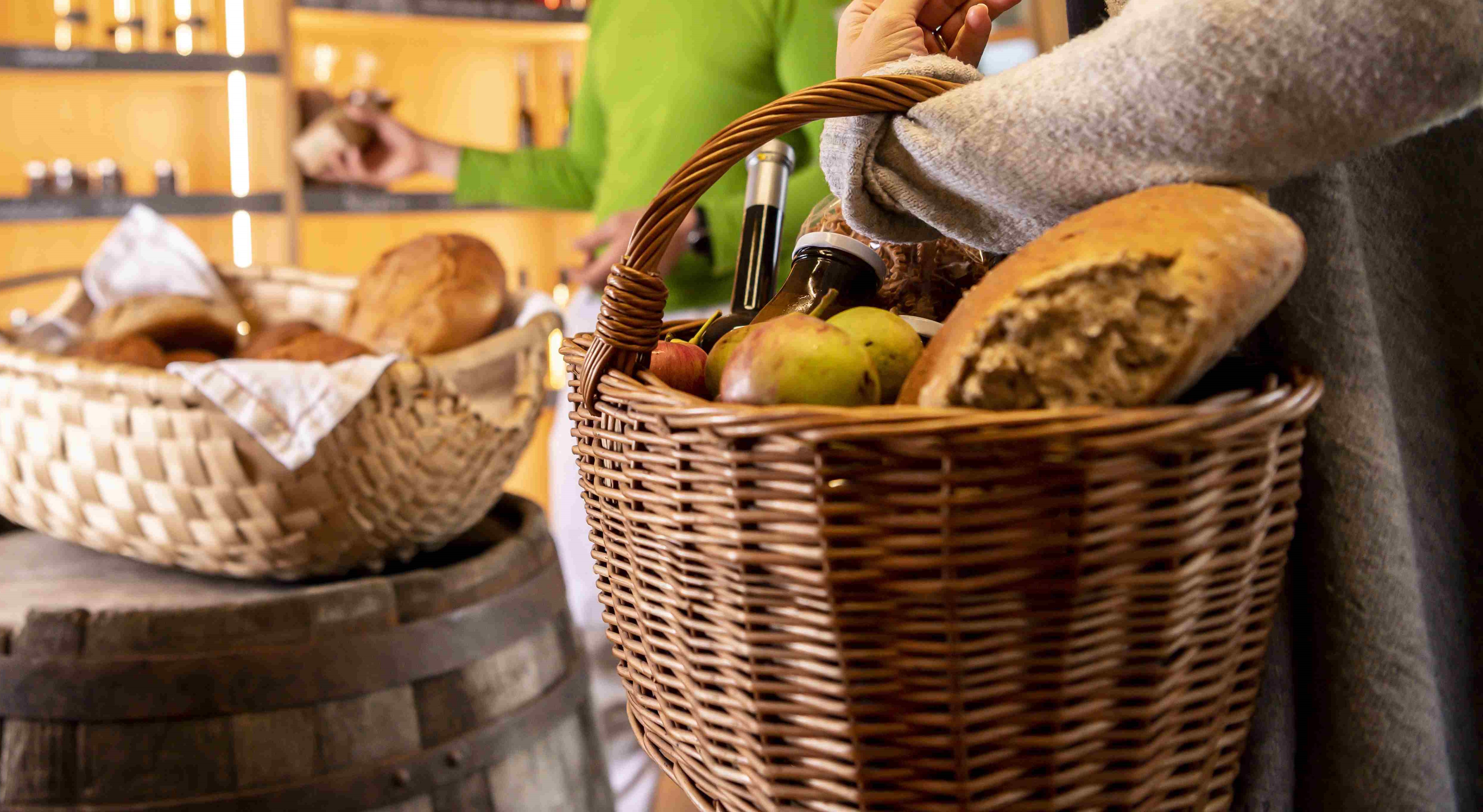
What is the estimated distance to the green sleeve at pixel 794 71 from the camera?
138cm

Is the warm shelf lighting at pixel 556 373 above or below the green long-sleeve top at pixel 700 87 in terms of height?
below

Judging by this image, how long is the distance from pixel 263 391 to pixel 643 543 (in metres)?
0.61

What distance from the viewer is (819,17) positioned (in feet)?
4.63

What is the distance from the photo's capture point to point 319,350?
1157 mm

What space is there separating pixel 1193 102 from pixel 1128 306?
0.31ft

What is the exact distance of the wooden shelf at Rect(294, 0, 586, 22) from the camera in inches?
101

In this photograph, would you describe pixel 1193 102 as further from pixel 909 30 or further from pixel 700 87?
pixel 700 87

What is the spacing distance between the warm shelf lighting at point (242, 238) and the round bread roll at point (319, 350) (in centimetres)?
167

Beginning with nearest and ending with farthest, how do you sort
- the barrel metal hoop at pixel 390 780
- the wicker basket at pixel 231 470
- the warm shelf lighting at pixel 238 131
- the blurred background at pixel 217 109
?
the barrel metal hoop at pixel 390 780, the wicker basket at pixel 231 470, the blurred background at pixel 217 109, the warm shelf lighting at pixel 238 131

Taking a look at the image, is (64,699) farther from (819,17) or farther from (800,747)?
(819,17)

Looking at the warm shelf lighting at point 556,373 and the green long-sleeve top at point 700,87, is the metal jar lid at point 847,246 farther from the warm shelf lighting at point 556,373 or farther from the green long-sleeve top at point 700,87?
the warm shelf lighting at point 556,373

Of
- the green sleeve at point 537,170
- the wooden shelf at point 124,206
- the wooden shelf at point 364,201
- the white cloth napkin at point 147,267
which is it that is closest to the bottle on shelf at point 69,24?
the wooden shelf at point 124,206

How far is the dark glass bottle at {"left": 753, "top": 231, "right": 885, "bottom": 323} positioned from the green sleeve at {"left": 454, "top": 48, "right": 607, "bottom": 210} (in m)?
1.41

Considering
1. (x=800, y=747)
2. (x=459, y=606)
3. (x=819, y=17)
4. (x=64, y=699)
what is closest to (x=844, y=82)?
(x=800, y=747)
